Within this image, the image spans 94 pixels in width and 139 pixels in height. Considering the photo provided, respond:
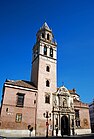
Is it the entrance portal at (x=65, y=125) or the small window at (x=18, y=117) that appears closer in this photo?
the small window at (x=18, y=117)

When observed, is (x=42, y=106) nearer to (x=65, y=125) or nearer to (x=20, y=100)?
(x=20, y=100)

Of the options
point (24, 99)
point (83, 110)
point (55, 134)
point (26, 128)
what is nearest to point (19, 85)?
point (24, 99)

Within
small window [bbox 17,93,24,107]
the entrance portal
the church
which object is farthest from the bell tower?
the entrance portal

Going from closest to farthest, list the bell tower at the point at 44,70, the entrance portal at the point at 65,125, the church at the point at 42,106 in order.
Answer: the church at the point at 42,106
the bell tower at the point at 44,70
the entrance portal at the point at 65,125

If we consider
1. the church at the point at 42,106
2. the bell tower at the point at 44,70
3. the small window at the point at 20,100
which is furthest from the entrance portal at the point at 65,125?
the small window at the point at 20,100

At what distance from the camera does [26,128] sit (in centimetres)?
2970

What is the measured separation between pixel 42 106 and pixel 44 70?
9.14 metres

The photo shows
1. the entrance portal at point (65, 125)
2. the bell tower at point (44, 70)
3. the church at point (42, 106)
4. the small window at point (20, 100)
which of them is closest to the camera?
the church at point (42, 106)

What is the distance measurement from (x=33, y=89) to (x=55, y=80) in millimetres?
7013

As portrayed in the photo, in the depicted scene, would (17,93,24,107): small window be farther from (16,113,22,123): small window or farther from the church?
(16,113,22,123): small window

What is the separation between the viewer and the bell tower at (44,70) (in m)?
32.9

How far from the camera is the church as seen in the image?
29.2 m

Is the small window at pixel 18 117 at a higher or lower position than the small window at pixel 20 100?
lower

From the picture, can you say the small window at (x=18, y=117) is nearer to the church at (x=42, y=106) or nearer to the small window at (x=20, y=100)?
the church at (x=42, y=106)
